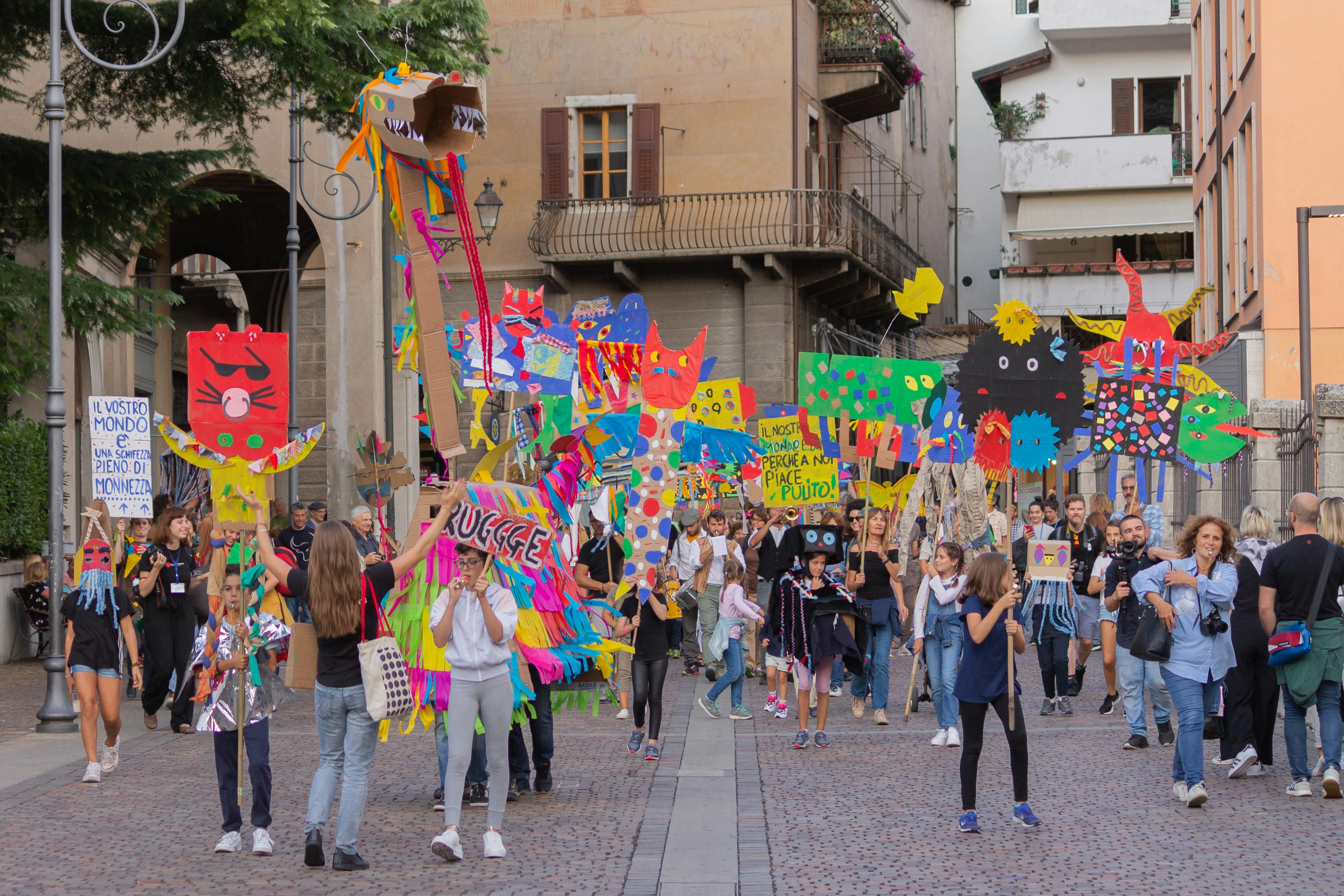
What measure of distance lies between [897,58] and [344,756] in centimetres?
2664

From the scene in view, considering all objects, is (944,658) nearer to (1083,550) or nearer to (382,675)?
(1083,550)

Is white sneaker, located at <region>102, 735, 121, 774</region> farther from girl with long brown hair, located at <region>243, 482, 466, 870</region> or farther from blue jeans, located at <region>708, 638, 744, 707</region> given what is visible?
blue jeans, located at <region>708, 638, 744, 707</region>

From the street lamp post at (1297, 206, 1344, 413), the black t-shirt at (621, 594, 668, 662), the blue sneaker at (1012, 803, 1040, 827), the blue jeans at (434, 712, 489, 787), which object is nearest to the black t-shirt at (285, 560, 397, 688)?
the blue jeans at (434, 712, 489, 787)

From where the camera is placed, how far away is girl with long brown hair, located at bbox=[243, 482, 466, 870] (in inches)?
305

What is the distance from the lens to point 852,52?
103 ft

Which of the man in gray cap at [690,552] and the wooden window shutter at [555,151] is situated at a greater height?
the wooden window shutter at [555,151]

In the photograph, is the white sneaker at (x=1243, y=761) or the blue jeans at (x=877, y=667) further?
the blue jeans at (x=877, y=667)

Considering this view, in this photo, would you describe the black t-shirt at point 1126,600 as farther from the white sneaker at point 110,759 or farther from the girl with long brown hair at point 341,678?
the white sneaker at point 110,759

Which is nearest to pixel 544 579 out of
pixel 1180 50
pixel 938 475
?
pixel 938 475

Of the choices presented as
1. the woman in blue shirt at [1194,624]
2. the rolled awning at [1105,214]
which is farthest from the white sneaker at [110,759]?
the rolled awning at [1105,214]

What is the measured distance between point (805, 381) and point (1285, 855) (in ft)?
28.2

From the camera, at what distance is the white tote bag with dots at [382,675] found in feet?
25.4

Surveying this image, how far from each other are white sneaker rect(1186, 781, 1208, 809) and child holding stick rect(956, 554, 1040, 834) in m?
1.01

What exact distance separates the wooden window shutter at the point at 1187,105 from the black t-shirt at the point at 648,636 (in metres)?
30.6
